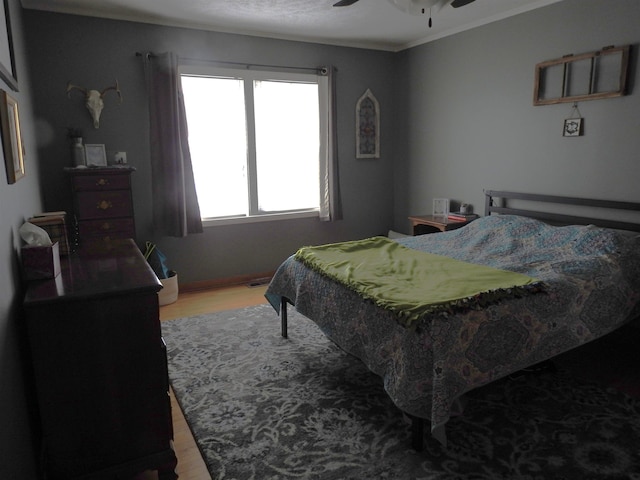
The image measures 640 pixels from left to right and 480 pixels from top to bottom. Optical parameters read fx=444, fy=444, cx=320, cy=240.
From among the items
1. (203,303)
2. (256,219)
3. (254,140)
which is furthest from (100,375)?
(254,140)

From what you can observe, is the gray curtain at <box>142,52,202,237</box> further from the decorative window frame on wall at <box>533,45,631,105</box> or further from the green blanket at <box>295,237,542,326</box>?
the decorative window frame on wall at <box>533,45,631,105</box>

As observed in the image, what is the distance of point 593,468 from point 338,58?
14.2 feet

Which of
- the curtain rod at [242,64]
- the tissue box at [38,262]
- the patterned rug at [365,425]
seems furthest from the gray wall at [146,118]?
the tissue box at [38,262]

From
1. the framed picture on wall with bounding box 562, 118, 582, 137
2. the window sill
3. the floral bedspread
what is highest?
the framed picture on wall with bounding box 562, 118, 582, 137

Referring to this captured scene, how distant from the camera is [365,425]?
221 centimetres

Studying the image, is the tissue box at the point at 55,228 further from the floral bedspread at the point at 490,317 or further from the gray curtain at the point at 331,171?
the gray curtain at the point at 331,171

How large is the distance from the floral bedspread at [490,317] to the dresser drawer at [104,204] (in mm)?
1419

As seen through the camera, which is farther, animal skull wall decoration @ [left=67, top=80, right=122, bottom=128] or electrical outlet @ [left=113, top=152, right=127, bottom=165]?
electrical outlet @ [left=113, top=152, right=127, bottom=165]

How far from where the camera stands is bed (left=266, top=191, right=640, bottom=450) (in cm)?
191

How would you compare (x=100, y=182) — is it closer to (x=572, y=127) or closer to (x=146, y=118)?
(x=146, y=118)

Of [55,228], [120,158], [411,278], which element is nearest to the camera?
[55,228]

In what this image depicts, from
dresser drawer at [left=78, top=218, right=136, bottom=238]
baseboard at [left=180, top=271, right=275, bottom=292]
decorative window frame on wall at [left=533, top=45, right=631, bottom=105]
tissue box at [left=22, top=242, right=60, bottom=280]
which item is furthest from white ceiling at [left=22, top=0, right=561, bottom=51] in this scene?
tissue box at [left=22, top=242, right=60, bottom=280]

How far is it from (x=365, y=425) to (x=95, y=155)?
310 centimetres

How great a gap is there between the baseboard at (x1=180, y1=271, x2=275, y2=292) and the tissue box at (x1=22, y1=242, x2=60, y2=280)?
2753 millimetres
